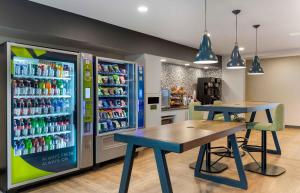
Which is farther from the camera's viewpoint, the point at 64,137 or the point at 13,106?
the point at 64,137

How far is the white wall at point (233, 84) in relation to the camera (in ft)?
27.2

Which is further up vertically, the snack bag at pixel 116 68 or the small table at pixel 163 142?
the snack bag at pixel 116 68

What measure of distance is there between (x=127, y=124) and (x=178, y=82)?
10.2 ft

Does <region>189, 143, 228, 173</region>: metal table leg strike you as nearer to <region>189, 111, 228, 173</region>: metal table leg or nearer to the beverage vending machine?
<region>189, 111, 228, 173</region>: metal table leg

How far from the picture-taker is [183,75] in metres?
7.83

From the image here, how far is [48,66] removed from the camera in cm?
361

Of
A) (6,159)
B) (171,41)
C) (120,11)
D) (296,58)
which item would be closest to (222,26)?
(171,41)

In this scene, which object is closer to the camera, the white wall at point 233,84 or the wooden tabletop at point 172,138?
the wooden tabletop at point 172,138

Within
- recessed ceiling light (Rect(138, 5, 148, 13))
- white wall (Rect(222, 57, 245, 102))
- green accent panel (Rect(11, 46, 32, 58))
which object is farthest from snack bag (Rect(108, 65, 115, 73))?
white wall (Rect(222, 57, 245, 102))

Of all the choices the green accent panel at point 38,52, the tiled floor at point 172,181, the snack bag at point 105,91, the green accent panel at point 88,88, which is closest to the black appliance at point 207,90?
the tiled floor at point 172,181

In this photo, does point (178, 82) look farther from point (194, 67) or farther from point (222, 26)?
point (222, 26)

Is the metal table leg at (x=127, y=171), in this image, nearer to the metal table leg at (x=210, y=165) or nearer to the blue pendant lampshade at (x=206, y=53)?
the blue pendant lampshade at (x=206, y=53)

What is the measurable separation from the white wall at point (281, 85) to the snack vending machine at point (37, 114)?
24.0 feet

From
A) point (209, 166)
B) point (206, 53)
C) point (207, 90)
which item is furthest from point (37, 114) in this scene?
point (207, 90)
